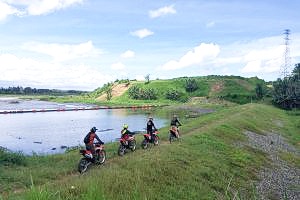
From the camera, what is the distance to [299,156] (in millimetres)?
43750

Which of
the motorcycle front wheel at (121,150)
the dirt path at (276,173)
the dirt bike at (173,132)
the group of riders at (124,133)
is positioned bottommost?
the dirt path at (276,173)

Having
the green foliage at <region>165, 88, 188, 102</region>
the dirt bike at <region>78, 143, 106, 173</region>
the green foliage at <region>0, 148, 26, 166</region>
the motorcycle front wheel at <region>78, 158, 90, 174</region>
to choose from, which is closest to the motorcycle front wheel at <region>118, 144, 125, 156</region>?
the dirt bike at <region>78, 143, 106, 173</region>

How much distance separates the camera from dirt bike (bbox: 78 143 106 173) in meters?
20.8

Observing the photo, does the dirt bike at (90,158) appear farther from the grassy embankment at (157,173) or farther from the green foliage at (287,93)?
the green foliage at (287,93)

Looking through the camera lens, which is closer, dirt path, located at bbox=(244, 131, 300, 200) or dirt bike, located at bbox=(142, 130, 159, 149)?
dirt path, located at bbox=(244, 131, 300, 200)

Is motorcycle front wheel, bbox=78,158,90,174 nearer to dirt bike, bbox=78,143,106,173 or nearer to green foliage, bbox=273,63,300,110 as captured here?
dirt bike, bbox=78,143,106,173

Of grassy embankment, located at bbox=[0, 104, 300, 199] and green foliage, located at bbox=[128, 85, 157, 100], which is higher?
green foliage, located at bbox=[128, 85, 157, 100]

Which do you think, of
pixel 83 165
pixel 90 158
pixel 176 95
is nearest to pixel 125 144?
pixel 90 158

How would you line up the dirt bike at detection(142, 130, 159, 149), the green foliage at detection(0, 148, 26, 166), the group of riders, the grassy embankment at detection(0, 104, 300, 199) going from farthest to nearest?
the dirt bike at detection(142, 130, 159, 149) < the green foliage at detection(0, 148, 26, 166) < the group of riders < the grassy embankment at detection(0, 104, 300, 199)

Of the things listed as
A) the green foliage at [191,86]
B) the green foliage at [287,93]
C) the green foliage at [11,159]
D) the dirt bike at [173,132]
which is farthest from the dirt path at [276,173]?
the green foliage at [191,86]

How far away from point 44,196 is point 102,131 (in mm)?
56057

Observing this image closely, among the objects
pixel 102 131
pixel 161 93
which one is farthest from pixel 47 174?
pixel 161 93

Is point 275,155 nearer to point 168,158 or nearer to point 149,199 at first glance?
point 168,158

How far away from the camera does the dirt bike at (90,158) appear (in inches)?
820
